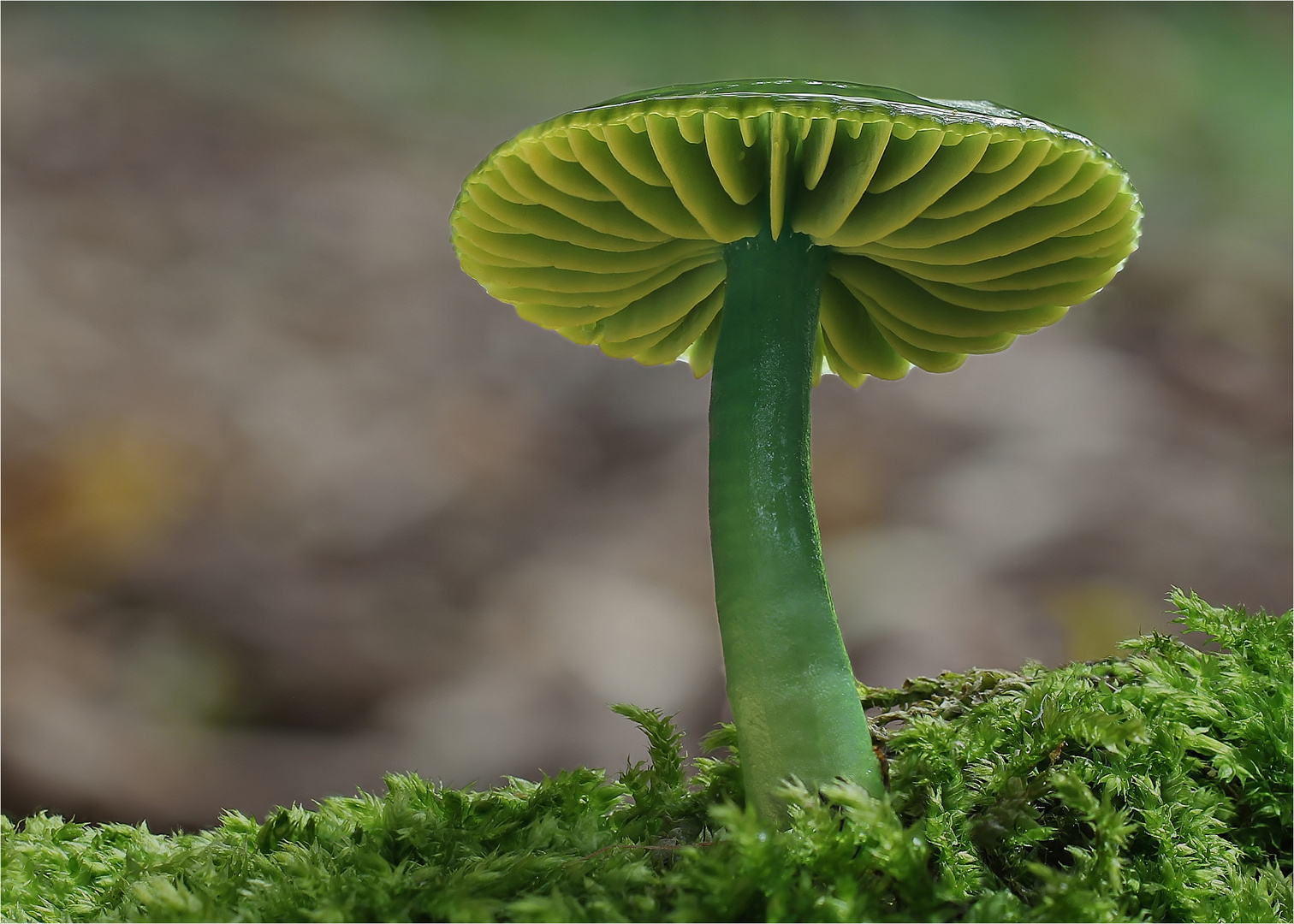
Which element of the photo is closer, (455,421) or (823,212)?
(823,212)

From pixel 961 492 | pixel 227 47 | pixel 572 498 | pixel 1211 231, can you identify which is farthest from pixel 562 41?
pixel 1211 231

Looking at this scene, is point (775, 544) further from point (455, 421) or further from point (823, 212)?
point (455, 421)

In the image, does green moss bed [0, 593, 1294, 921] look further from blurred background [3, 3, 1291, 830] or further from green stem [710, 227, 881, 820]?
blurred background [3, 3, 1291, 830]

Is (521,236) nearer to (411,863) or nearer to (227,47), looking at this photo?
(411,863)

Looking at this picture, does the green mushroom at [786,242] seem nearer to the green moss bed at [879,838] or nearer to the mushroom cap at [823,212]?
the mushroom cap at [823,212]

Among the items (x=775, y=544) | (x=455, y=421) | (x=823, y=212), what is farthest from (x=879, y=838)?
(x=455, y=421)

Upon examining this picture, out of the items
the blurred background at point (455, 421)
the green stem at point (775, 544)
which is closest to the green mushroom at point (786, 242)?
the green stem at point (775, 544)
